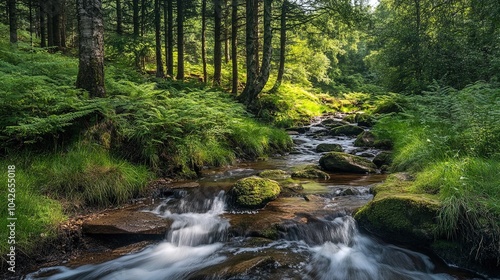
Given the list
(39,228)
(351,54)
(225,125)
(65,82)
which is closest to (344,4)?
(225,125)

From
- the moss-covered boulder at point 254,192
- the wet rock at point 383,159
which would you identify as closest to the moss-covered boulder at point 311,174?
the moss-covered boulder at point 254,192

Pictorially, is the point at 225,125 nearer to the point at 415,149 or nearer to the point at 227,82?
the point at 415,149

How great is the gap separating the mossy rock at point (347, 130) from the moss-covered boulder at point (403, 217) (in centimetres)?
1012

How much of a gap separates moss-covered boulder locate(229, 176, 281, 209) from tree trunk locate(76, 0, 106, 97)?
3.72 meters

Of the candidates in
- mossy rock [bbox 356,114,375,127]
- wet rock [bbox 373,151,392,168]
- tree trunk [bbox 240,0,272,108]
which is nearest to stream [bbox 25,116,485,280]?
wet rock [bbox 373,151,392,168]

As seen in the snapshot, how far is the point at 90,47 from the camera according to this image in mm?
7000

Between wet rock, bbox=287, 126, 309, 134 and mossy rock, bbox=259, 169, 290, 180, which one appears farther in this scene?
wet rock, bbox=287, 126, 309, 134

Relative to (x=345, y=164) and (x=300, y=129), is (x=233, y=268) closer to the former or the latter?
(x=345, y=164)

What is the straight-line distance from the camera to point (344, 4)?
1403 centimetres

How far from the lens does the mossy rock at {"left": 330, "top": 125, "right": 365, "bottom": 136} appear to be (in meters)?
15.2

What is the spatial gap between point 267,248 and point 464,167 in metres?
3.24

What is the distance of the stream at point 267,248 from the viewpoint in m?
4.31

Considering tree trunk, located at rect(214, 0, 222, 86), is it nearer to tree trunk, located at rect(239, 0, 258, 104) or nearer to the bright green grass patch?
tree trunk, located at rect(239, 0, 258, 104)

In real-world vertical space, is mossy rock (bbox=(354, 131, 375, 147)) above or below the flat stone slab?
above
